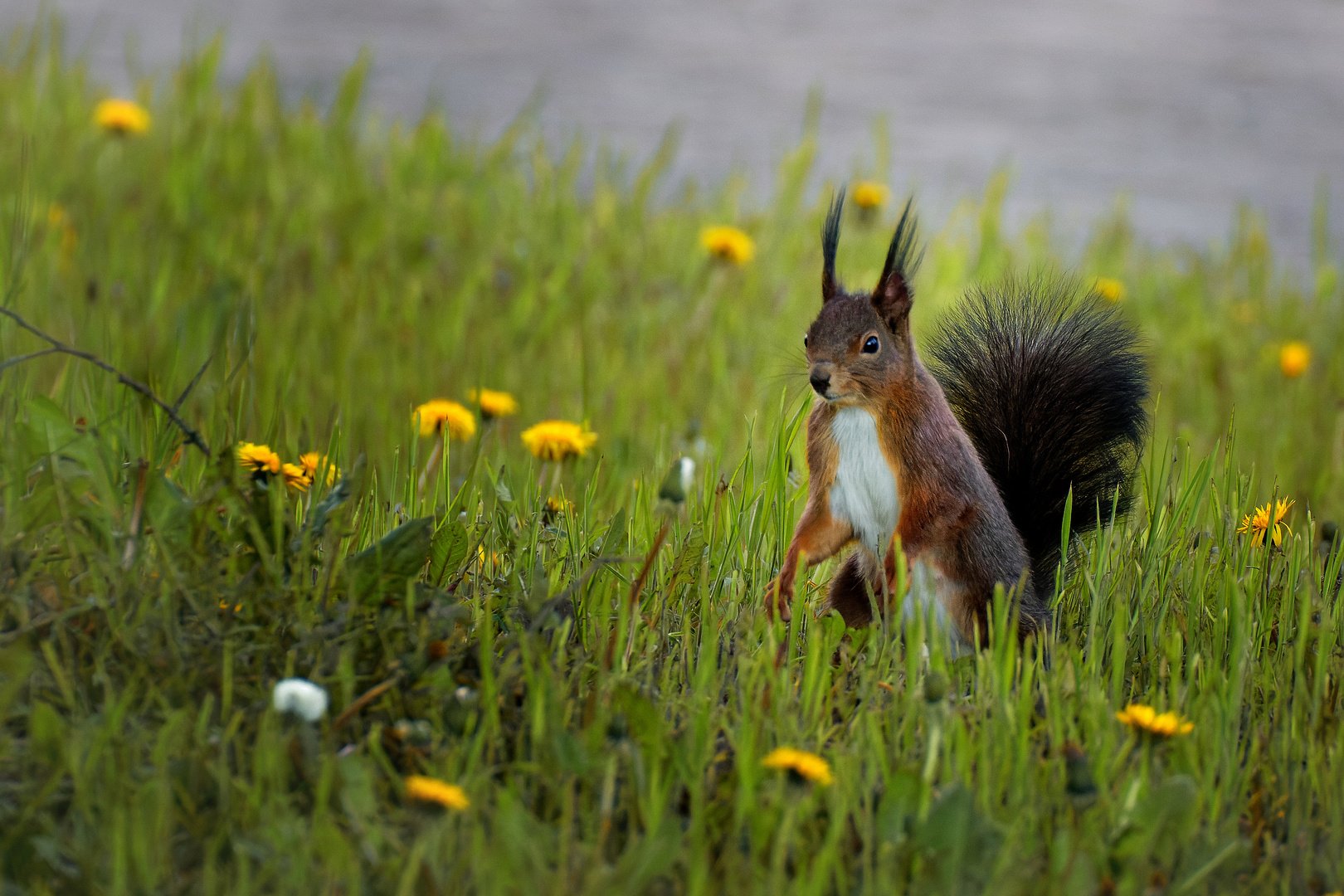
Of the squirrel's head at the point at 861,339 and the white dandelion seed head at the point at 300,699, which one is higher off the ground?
the squirrel's head at the point at 861,339

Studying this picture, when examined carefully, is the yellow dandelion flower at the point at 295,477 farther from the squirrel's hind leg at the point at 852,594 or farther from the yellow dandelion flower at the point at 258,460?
the squirrel's hind leg at the point at 852,594

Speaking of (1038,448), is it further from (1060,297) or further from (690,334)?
(690,334)

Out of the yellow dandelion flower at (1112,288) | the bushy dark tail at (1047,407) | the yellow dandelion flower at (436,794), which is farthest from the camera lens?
the yellow dandelion flower at (1112,288)

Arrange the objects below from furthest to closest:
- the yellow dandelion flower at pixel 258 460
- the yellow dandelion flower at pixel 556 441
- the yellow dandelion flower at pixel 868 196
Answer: the yellow dandelion flower at pixel 868 196 → the yellow dandelion flower at pixel 556 441 → the yellow dandelion flower at pixel 258 460

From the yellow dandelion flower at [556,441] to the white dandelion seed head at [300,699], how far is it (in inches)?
46.1

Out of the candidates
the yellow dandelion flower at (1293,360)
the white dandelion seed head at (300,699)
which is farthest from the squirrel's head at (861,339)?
the yellow dandelion flower at (1293,360)

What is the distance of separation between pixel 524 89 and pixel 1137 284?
411 cm

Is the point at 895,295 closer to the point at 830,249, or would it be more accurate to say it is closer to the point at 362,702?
the point at 830,249

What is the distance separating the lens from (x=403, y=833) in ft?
5.28

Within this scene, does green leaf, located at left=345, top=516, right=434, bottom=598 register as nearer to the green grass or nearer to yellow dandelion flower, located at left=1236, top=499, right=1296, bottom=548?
the green grass

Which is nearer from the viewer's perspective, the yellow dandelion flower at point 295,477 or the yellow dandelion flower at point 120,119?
the yellow dandelion flower at point 295,477

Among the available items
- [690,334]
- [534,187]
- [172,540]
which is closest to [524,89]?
[534,187]

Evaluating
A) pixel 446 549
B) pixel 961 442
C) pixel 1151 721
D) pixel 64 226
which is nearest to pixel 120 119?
pixel 64 226

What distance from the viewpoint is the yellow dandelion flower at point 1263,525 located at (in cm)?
257
